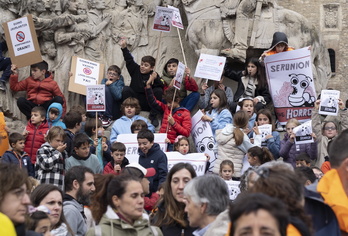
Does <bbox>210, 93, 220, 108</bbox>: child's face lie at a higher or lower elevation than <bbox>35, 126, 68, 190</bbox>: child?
higher

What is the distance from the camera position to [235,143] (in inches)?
526

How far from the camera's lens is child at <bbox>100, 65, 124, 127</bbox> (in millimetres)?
16562

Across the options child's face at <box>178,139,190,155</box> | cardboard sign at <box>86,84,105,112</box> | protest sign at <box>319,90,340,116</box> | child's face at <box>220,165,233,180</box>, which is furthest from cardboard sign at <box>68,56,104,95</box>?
child's face at <box>220,165,233,180</box>

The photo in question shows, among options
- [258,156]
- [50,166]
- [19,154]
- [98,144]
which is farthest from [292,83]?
[50,166]

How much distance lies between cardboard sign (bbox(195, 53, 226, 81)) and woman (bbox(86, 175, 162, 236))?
27.8 ft

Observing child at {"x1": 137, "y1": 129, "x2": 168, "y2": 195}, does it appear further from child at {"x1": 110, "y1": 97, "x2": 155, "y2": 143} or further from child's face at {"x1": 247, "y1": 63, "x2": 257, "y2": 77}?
child's face at {"x1": 247, "y1": 63, "x2": 257, "y2": 77}

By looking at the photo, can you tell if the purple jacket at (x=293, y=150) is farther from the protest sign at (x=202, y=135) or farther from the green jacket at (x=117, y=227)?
the green jacket at (x=117, y=227)

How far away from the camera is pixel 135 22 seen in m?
18.0

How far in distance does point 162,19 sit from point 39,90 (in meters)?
2.46

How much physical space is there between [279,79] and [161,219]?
26.8ft

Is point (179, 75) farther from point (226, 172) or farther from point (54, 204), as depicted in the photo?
point (54, 204)

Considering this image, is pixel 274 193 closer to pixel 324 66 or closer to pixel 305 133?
pixel 305 133

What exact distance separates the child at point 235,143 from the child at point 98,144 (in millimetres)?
1777

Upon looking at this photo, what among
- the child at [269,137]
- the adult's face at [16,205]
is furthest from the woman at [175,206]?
the child at [269,137]
